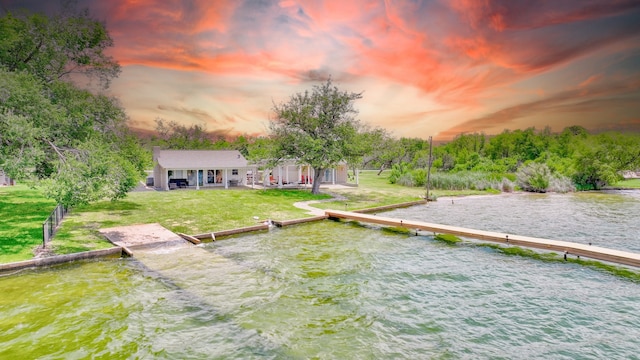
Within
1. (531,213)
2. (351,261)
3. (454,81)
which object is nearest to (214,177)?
(351,261)

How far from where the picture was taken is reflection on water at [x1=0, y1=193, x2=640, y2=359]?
6.84 meters

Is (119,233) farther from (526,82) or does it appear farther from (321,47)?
(526,82)

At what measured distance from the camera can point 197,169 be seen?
3269 centimetres

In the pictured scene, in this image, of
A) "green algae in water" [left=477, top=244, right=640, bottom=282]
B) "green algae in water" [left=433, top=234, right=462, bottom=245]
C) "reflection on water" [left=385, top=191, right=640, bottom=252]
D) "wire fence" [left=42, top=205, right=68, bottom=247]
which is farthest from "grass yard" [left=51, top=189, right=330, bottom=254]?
"green algae in water" [left=477, top=244, right=640, bottom=282]

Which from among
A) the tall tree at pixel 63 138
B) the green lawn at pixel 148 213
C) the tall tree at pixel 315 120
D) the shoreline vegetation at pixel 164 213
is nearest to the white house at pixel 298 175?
the tall tree at pixel 315 120

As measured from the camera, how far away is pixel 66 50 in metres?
17.3

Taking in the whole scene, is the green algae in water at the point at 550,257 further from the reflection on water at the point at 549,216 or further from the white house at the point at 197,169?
the white house at the point at 197,169

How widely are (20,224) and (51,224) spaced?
9.50 feet

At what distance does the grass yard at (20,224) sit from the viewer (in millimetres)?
11565

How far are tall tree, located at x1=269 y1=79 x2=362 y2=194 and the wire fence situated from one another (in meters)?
16.4

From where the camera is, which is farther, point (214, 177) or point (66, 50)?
point (214, 177)

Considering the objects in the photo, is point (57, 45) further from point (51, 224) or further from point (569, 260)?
point (569, 260)

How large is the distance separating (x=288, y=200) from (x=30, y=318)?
19246 millimetres

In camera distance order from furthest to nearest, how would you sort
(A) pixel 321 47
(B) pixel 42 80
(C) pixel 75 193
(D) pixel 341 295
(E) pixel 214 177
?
1. (A) pixel 321 47
2. (E) pixel 214 177
3. (B) pixel 42 80
4. (C) pixel 75 193
5. (D) pixel 341 295
